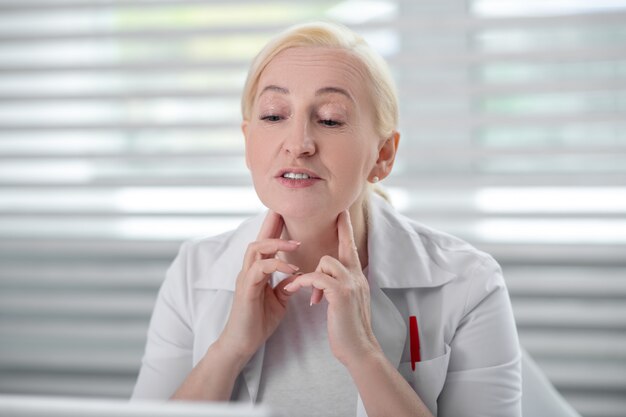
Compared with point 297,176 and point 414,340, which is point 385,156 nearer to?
point 297,176

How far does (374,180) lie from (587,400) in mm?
1182

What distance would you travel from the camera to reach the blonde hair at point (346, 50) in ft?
4.91

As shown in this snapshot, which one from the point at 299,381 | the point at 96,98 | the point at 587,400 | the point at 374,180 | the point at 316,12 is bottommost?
the point at 587,400

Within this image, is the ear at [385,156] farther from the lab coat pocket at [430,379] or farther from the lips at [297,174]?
the lab coat pocket at [430,379]

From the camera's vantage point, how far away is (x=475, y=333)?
1.49m

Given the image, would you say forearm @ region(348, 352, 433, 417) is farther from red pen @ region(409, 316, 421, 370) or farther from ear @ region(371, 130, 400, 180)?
ear @ region(371, 130, 400, 180)

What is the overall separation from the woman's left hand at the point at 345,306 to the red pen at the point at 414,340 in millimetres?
110

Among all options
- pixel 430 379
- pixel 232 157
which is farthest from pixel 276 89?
pixel 232 157

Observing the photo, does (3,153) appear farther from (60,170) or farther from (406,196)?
(406,196)

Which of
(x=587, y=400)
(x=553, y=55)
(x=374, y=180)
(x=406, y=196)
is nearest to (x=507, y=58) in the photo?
(x=553, y=55)

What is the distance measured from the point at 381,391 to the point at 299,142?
18.7 inches

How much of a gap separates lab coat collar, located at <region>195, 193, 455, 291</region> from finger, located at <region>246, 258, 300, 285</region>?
0.18 metres

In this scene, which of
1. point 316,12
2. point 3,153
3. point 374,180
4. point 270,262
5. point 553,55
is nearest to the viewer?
point 270,262

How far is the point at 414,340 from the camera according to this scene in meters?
1.50
